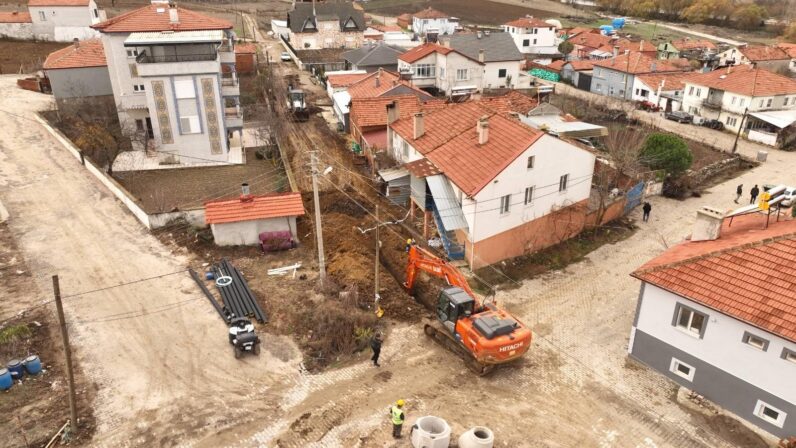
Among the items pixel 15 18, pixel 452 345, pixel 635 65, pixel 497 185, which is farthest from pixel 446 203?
pixel 15 18

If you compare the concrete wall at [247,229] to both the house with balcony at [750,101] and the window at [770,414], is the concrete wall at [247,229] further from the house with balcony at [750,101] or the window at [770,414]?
the house with balcony at [750,101]

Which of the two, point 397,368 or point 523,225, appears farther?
point 523,225

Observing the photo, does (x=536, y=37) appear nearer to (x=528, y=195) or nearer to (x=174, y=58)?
(x=174, y=58)

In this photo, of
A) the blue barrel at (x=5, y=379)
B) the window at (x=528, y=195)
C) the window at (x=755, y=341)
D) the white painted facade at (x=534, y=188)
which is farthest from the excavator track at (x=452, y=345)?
the blue barrel at (x=5, y=379)

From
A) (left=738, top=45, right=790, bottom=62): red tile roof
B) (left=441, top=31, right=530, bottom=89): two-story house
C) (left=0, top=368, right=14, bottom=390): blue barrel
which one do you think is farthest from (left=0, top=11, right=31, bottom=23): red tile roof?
(left=738, top=45, right=790, bottom=62): red tile roof

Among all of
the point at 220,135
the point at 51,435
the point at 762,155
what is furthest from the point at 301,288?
the point at 762,155

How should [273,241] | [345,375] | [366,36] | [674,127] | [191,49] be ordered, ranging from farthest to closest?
[366,36], [674,127], [191,49], [273,241], [345,375]

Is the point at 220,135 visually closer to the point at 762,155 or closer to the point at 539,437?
the point at 539,437
